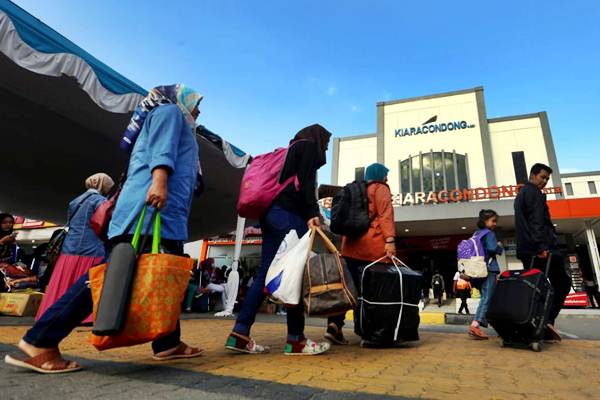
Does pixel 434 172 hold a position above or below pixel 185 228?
above

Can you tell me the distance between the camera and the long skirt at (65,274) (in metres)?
3.59

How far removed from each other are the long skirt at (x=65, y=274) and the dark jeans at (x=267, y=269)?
195 cm

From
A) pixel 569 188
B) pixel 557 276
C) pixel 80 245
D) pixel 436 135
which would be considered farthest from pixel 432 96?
pixel 569 188

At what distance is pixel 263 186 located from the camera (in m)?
2.73

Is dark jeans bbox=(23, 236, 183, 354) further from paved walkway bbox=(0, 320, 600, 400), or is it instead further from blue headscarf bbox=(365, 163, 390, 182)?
blue headscarf bbox=(365, 163, 390, 182)

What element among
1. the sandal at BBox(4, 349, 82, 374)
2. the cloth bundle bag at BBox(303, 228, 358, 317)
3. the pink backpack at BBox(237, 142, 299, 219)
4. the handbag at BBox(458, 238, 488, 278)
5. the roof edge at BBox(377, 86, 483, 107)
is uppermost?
the roof edge at BBox(377, 86, 483, 107)

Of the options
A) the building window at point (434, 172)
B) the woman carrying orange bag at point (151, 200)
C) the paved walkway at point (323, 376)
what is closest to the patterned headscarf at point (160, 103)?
the woman carrying orange bag at point (151, 200)

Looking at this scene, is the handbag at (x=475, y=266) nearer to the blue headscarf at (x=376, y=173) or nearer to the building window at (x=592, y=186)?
the blue headscarf at (x=376, y=173)

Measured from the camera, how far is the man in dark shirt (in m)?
3.50

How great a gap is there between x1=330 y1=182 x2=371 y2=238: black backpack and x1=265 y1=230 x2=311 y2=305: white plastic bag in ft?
3.02

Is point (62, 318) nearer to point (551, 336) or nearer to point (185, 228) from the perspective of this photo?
point (185, 228)

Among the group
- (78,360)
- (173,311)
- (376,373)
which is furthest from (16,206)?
(376,373)

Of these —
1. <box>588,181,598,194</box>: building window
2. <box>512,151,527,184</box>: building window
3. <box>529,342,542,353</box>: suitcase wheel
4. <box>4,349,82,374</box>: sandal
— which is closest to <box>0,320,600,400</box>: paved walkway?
<box>4,349,82,374</box>: sandal

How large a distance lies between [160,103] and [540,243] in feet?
11.9
